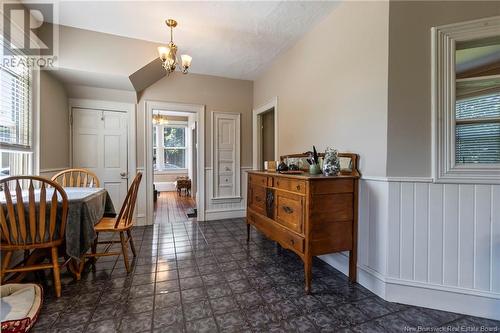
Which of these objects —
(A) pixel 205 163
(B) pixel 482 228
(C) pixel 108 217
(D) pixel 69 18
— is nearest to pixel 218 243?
(C) pixel 108 217

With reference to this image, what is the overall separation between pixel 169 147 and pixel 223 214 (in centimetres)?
535

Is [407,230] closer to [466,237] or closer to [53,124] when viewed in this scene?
[466,237]

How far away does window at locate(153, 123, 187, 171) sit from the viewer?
8633mm

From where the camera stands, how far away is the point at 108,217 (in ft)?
8.98

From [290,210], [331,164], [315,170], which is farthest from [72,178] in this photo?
[331,164]

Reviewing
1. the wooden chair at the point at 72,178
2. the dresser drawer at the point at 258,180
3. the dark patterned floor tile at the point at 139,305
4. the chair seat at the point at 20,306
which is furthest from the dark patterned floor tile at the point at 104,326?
the wooden chair at the point at 72,178

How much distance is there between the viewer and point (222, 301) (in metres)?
1.81

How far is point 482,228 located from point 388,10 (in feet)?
6.00

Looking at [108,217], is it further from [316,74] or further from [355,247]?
[316,74]

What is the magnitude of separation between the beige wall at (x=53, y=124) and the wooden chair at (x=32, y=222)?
133 cm

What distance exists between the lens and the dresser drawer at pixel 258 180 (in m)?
2.67

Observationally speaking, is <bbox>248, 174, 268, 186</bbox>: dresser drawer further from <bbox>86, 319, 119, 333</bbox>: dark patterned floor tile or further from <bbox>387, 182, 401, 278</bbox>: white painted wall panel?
<bbox>86, 319, 119, 333</bbox>: dark patterned floor tile

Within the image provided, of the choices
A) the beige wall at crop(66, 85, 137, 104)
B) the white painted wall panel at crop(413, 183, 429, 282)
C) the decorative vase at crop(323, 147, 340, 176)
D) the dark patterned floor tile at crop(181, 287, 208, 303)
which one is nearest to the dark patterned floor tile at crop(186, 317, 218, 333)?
the dark patterned floor tile at crop(181, 287, 208, 303)

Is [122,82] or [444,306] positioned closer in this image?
[444,306]
